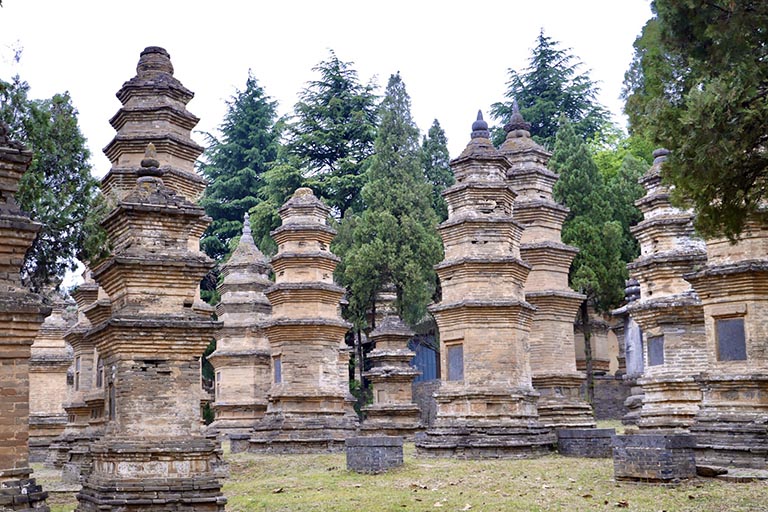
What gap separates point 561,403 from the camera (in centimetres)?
2725

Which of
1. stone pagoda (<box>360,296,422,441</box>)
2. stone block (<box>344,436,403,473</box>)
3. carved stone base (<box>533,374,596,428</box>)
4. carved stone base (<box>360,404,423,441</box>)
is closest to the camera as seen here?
stone block (<box>344,436,403,473</box>)

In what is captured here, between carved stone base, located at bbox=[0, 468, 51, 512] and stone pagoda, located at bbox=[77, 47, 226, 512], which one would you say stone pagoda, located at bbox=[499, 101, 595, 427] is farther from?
carved stone base, located at bbox=[0, 468, 51, 512]

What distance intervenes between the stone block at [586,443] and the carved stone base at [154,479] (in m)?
11.3

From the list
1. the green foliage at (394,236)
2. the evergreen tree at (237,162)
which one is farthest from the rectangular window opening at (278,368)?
the evergreen tree at (237,162)

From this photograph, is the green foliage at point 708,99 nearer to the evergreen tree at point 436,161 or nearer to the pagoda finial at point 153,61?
the pagoda finial at point 153,61

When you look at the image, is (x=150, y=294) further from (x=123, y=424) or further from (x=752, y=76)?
(x=752, y=76)

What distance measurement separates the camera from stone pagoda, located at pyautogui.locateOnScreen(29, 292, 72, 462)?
32719 millimetres

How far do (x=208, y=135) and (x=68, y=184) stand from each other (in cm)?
3891

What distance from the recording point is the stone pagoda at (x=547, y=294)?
27.3 metres

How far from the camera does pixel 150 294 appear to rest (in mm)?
14336

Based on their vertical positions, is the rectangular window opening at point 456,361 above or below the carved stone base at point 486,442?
above

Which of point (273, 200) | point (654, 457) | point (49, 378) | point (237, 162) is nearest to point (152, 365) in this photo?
point (654, 457)

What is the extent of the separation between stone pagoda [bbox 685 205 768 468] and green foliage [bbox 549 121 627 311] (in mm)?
17304

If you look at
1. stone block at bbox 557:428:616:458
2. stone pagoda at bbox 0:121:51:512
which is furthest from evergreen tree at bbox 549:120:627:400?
stone pagoda at bbox 0:121:51:512
